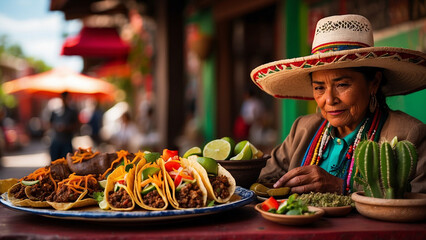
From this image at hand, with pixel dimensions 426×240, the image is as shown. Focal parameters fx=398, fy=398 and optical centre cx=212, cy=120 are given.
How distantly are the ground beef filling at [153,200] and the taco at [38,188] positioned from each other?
1.29 feet

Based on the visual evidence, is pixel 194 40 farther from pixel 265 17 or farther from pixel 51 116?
pixel 51 116

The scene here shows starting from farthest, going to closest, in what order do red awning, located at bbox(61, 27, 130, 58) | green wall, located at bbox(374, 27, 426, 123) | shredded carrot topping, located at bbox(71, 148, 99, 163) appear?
1. red awning, located at bbox(61, 27, 130, 58)
2. green wall, located at bbox(374, 27, 426, 123)
3. shredded carrot topping, located at bbox(71, 148, 99, 163)

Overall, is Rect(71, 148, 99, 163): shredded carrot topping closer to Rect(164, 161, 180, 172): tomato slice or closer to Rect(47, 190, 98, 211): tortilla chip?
Rect(47, 190, 98, 211): tortilla chip

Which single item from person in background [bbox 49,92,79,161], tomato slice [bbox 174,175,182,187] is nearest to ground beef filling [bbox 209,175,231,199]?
tomato slice [bbox 174,175,182,187]

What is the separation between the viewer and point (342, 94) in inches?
83.4

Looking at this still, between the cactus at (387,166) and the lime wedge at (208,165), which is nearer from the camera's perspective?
the cactus at (387,166)

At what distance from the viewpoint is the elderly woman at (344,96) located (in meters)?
1.86

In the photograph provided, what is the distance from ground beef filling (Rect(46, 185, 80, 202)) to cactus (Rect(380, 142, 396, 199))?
114cm

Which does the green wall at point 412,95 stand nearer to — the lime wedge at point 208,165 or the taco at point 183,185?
the lime wedge at point 208,165

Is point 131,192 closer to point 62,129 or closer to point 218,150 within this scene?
point 218,150

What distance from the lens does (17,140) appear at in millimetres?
17375

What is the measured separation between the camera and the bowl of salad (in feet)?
4.34

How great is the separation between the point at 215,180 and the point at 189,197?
158 millimetres

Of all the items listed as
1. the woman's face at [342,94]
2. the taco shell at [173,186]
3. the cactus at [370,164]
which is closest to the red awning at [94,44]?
the woman's face at [342,94]
